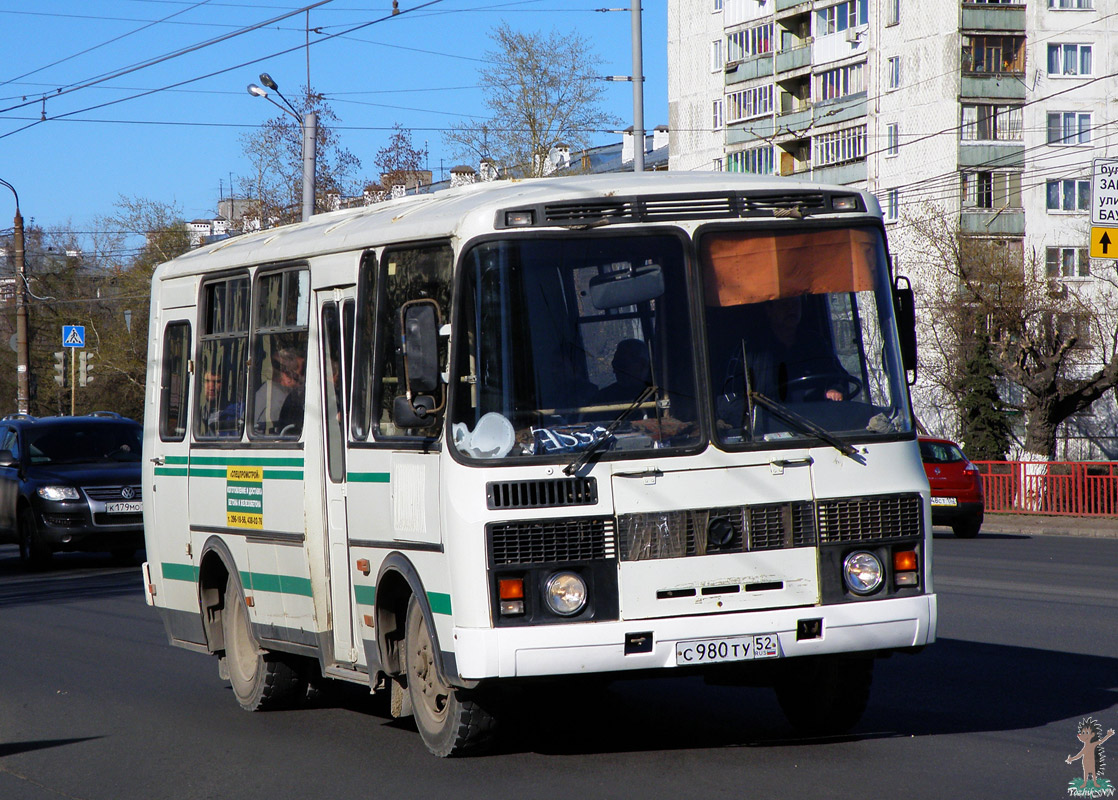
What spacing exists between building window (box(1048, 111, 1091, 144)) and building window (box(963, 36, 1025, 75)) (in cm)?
238

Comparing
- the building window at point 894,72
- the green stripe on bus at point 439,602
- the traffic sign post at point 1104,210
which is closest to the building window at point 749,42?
the building window at point 894,72

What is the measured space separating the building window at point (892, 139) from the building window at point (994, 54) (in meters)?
3.76

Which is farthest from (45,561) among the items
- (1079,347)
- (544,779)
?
(1079,347)

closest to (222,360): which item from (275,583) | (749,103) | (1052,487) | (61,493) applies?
(275,583)

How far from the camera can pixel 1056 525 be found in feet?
99.4

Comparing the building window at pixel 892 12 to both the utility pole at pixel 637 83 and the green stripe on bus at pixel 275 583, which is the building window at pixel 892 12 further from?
the green stripe on bus at pixel 275 583

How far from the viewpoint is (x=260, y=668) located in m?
9.88

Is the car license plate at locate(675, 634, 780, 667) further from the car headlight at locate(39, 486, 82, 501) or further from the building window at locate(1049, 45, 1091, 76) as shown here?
the building window at locate(1049, 45, 1091, 76)

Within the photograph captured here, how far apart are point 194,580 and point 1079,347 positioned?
43.4m

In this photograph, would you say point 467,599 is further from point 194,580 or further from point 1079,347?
point 1079,347

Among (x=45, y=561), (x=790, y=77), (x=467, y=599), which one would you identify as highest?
(x=790, y=77)

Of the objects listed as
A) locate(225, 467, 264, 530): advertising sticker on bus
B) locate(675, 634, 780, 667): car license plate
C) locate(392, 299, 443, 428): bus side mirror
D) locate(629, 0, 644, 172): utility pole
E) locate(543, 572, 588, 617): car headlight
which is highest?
locate(629, 0, 644, 172): utility pole

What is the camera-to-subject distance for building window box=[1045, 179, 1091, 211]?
63.0 meters

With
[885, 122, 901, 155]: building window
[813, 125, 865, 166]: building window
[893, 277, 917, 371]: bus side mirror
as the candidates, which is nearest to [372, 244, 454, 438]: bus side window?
[893, 277, 917, 371]: bus side mirror
